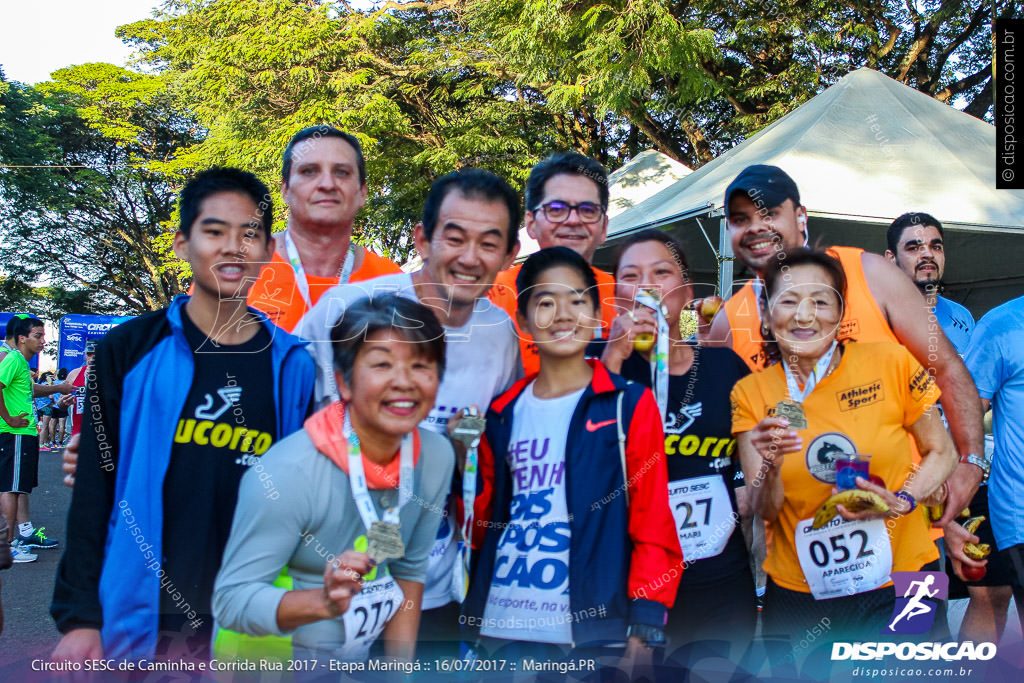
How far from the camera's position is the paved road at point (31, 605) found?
309cm

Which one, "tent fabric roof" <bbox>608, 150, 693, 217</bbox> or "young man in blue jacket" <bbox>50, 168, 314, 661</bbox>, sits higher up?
"tent fabric roof" <bbox>608, 150, 693, 217</bbox>

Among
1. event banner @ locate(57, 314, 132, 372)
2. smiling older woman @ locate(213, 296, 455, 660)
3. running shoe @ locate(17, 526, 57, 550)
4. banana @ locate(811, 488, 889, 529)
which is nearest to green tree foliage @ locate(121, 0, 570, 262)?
event banner @ locate(57, 314, 132, 372)

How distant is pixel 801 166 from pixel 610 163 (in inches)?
351

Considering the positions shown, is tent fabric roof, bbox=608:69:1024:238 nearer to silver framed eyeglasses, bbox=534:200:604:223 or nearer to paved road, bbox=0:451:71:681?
silver framed eyeglasses, bbox=534:200:604:223

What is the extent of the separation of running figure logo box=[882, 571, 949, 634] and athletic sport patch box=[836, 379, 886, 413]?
502 mm

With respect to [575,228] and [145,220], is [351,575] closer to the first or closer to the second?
[575,228]

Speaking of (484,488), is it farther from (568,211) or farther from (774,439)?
(568,211)

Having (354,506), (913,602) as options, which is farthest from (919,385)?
(354,506)

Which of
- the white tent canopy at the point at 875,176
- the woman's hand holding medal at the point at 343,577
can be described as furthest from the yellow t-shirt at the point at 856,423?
the white tent canopy at the point at 875,176

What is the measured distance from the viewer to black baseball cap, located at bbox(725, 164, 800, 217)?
2475 mm

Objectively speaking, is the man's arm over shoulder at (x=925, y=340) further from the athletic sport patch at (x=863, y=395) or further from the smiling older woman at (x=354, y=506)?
the smiling older woman at (x=354, y=506)

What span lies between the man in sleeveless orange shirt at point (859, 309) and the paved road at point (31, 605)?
2216mm

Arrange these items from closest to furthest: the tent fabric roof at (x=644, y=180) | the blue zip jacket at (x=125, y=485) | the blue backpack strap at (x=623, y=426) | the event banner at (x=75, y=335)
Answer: the blue zip jacket at (x=125, y=485)
the blue backpack strap at (x=623, y=426)
the tent fabric roof at (x=644, y=180)
the event banner at (x=75, y=335)

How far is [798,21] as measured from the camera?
11875 mm
